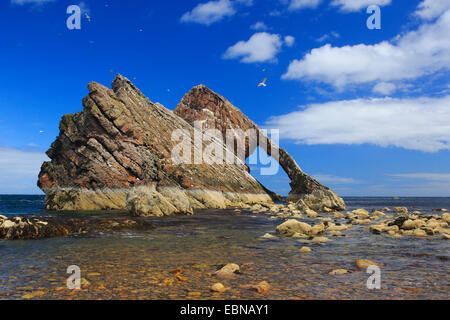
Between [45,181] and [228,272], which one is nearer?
[228,272]

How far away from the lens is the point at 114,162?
46312 mm

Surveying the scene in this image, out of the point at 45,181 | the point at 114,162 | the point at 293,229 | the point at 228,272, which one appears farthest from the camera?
the point at 45,181

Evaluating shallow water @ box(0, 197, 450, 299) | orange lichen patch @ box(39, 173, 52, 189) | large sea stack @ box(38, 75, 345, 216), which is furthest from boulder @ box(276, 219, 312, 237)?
orange lichen patch @ box(39, 173, 52, 189)

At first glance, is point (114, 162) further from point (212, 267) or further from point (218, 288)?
point (218, 288)

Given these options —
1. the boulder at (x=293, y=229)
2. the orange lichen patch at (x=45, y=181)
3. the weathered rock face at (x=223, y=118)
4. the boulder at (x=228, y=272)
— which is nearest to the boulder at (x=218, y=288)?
the boulder at (x=228, y=272)

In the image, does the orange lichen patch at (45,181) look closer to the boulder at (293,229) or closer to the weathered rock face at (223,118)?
the weathered rock face at (223,118)

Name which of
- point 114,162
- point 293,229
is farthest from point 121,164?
point 293,229

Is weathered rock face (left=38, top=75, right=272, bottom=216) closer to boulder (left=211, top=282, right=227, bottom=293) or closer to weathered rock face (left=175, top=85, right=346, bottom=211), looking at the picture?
weathered rock face (left=175, top=85, right=346, bottom=211)

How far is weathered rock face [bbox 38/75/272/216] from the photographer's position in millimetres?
44469

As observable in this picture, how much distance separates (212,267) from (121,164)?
40.4 m
